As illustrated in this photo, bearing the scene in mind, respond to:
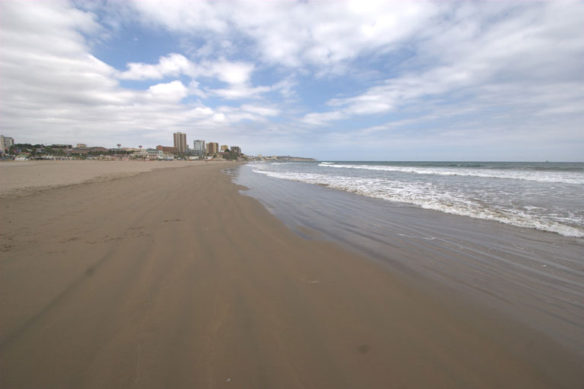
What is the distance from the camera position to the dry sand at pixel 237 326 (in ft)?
5.50

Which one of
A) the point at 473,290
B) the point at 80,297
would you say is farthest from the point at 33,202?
the point at 473,290

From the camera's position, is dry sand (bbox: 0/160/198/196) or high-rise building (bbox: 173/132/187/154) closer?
dry sand (bbox: 0/160/198/196)

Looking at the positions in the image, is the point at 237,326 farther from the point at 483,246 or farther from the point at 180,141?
the point at 180,141

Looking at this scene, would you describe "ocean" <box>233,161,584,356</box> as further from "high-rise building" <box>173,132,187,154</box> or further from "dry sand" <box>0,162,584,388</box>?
"high-rise building" <box>173,132,187,154</box>

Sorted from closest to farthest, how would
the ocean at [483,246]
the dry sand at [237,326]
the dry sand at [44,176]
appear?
1. the dry sand at [237,326]
2. the ocean at [483,246]
3. the dry sand at [44,176]

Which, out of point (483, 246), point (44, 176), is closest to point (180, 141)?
point (44, 176)

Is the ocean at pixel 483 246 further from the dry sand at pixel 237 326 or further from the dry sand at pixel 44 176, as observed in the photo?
the dry sand at pixel 44 176

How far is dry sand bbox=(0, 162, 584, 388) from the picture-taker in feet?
5.50

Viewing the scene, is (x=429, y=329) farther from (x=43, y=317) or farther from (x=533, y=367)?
(x=43, y=317)

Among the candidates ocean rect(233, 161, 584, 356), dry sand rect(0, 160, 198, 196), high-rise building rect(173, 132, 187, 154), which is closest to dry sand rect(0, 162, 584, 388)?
ocean rect(233, 161, 584, 356)

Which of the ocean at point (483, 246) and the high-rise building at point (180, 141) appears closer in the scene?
the ocean at point (483, 246)

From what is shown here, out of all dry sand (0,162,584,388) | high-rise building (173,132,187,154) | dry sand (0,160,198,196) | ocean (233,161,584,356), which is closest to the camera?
dry sand (0,162,584,388)

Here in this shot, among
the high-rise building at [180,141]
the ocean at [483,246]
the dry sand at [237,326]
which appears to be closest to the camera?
the dry sand at [237,326]

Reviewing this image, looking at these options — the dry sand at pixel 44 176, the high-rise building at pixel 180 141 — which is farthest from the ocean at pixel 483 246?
the high-rise building at pixel 180 141
